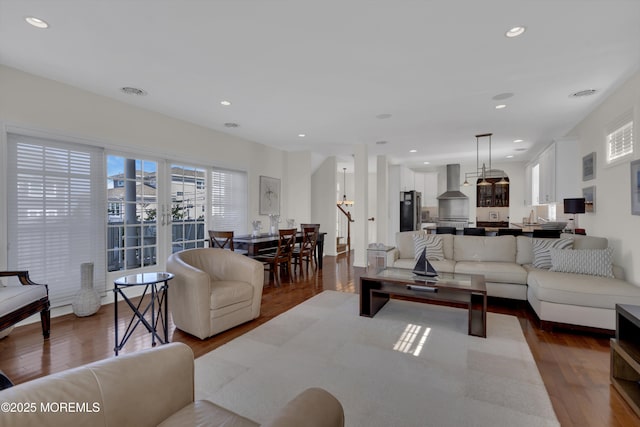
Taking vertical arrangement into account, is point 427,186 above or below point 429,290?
above

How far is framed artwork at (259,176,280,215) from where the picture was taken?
6.71 m

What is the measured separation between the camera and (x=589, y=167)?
4383 millimetres

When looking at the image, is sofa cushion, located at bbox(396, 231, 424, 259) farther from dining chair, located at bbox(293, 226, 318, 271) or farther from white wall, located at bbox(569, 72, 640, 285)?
white wall, located at bbox(569, 72, 640, 285)

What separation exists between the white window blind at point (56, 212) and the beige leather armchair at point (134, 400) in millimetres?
3266

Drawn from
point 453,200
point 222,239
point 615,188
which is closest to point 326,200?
point 222,239

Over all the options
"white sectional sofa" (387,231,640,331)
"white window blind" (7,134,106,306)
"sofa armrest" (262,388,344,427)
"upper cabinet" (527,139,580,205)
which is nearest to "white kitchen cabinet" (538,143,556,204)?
"upper cabinet" (527,139,580,205)

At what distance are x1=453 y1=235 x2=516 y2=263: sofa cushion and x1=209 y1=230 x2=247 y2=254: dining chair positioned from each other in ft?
11.1

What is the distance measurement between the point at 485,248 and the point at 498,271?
654 millimetres

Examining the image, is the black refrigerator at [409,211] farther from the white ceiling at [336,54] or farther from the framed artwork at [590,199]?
the framed artwork at [590,199]

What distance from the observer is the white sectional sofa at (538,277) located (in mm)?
2908

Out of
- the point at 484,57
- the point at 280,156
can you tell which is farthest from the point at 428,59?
the point at 280,156

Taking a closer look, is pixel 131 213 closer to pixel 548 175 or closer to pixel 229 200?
pixel 229 200

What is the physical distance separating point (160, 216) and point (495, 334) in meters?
4.73

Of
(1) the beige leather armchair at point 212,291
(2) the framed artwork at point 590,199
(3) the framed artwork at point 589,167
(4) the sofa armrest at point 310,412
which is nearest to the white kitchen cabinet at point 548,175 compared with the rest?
(3) the framed artwork at point 589,167
